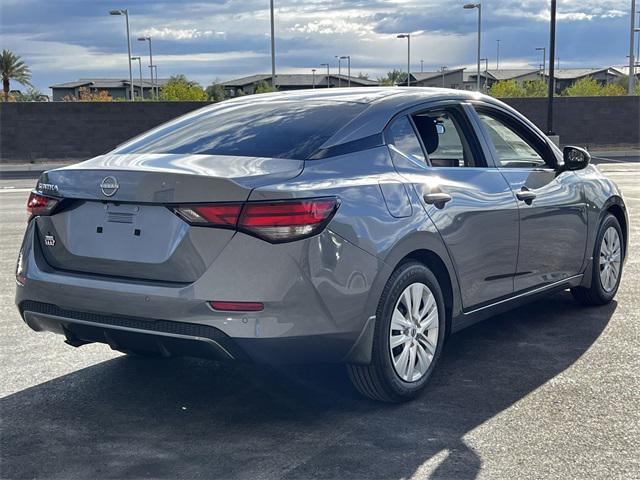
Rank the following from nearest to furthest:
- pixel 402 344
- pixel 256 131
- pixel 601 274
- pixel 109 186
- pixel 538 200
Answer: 1. pixel 109 186
2. pixel 402 344
3. pixel 256 131
4. pixel 538 200
5. pixel 601 274

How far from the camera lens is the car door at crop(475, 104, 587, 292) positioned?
17.6 ft

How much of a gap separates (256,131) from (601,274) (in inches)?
130

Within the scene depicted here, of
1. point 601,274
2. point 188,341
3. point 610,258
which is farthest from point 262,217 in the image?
point 610,258

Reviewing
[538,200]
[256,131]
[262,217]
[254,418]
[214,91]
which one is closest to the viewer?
[262,217]

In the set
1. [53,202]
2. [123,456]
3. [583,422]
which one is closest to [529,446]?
[583,422]

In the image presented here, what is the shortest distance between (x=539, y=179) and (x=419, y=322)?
5.60ft

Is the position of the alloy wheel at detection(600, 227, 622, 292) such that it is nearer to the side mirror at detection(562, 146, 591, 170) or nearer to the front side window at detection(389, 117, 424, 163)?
the side mirror at detection(562, 146, 591, 170)

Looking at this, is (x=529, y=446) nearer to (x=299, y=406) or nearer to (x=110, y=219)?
(x=299, y=406)

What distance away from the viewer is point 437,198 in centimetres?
455

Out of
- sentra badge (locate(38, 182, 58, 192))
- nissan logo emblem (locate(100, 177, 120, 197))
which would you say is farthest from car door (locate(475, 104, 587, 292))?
sentra badge (locate(38, 182, 58, 192))

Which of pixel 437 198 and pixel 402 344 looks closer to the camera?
pixel 402 344

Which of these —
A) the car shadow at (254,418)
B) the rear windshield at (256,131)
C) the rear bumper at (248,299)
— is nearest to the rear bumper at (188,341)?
the rear bumper at (248,299)

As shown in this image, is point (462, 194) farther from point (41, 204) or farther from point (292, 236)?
point (41, 204)

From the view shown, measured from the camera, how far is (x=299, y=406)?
14.4 ft
